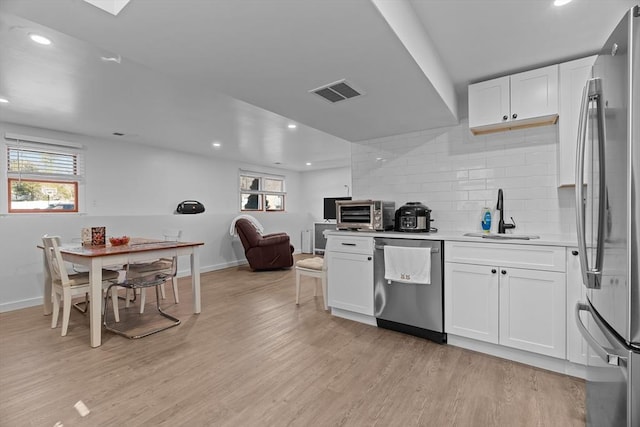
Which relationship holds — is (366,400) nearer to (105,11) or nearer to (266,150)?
(105,11)

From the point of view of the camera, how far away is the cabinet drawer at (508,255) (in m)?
2.07

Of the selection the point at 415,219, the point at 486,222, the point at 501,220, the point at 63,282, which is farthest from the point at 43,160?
the point at 501,220

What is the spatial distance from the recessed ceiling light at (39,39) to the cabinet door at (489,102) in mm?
3290

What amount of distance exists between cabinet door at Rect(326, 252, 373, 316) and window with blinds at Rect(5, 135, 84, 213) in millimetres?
4012

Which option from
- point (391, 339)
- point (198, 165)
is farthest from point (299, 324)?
point (198, 165)

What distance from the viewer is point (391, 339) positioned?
266 centimetres

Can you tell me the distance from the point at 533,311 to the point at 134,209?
219 inches

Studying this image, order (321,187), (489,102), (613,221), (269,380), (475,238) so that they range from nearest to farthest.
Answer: (613,221)
(269,380)
(475,238)
(489,102)
(321,187)

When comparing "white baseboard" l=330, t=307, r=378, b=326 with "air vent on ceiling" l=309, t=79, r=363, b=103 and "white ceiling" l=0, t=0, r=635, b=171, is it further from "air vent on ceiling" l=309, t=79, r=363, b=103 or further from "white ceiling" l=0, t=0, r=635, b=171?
"air vent on ceiling" l=309, t=79, r=363, b=103

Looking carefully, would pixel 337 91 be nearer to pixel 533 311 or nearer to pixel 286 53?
pixel 286 53

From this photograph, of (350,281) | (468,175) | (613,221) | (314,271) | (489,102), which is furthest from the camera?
(314,271)

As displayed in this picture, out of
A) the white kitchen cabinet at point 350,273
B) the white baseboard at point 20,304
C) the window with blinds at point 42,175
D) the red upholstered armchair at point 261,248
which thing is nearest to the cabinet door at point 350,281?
the white kitchen cabinet at point 350,273

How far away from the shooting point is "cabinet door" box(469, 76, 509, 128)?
251 cm

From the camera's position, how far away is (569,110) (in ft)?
7.45
